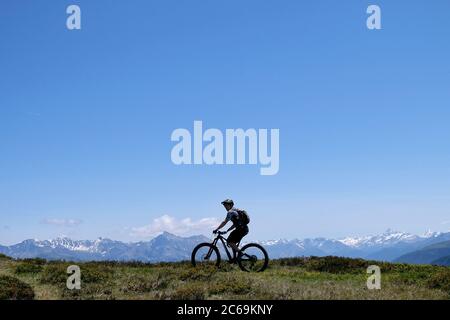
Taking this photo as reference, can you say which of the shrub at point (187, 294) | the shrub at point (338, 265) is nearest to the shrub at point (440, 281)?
the shrub at point (338, 265)

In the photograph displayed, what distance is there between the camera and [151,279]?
65.4ft

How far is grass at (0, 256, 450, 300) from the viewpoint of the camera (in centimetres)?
1661

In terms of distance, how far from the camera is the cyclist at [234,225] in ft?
69.2

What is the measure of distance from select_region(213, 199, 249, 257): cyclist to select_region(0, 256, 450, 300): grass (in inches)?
55.3

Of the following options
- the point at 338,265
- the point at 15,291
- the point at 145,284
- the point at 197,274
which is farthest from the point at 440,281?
the point at 15,291

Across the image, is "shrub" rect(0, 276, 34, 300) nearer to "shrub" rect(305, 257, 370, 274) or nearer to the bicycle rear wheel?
the bicycle rear wheel

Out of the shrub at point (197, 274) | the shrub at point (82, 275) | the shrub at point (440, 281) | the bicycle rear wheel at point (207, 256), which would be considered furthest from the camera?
the bicycle rear wheel at point (207, 256)

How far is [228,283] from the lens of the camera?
57.9 feet

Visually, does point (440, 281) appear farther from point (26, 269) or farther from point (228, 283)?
point (26, 269)

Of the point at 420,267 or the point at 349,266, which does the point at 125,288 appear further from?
the point at 420,267

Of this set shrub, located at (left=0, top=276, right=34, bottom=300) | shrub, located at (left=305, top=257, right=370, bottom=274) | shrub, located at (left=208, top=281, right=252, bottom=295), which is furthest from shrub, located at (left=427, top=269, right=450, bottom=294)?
shrub, located at (left=0, top=276, right=34, bottom=300)

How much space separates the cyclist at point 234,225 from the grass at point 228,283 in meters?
1.40

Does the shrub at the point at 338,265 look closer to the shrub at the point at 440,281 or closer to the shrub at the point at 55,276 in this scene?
the shrub at the point at 440,281
